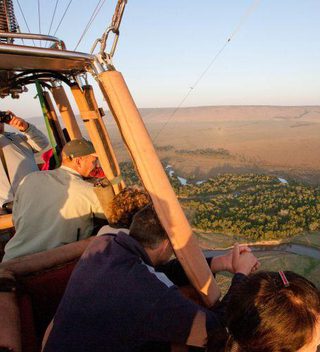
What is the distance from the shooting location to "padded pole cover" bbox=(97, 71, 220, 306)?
166 cm

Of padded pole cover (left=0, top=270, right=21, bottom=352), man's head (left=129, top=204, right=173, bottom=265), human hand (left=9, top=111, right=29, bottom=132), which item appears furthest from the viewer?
human hand (left=9, top=111, right=29, bottom=132)

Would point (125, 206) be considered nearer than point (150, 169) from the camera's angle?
No

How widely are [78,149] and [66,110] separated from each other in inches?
39.8

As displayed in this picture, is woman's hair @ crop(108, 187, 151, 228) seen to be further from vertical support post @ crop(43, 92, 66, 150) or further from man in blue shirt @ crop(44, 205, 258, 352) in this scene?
vertical support post @ crop(43, 92, 66, 150)

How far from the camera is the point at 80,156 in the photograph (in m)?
2.95

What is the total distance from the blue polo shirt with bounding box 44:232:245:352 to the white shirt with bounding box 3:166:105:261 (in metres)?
1.13

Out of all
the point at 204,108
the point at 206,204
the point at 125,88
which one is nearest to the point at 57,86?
the point at 125,88

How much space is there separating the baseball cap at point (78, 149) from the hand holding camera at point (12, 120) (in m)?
1.40

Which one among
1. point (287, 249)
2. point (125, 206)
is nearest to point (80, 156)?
point (125, 206)

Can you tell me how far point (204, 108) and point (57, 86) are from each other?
12253cm

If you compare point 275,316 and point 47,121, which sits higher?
point 47,121

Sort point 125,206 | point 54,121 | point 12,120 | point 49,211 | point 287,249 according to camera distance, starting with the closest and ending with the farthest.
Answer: point 125,206
point 49,211
point 54,121
point 12,120
point 287,249

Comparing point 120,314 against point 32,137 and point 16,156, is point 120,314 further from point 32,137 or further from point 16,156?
point 32,137

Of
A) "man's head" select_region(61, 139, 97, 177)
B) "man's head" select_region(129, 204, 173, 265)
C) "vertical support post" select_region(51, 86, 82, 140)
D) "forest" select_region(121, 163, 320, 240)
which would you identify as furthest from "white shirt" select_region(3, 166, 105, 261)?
"forest" select_region(121, 163, 320, 240)
